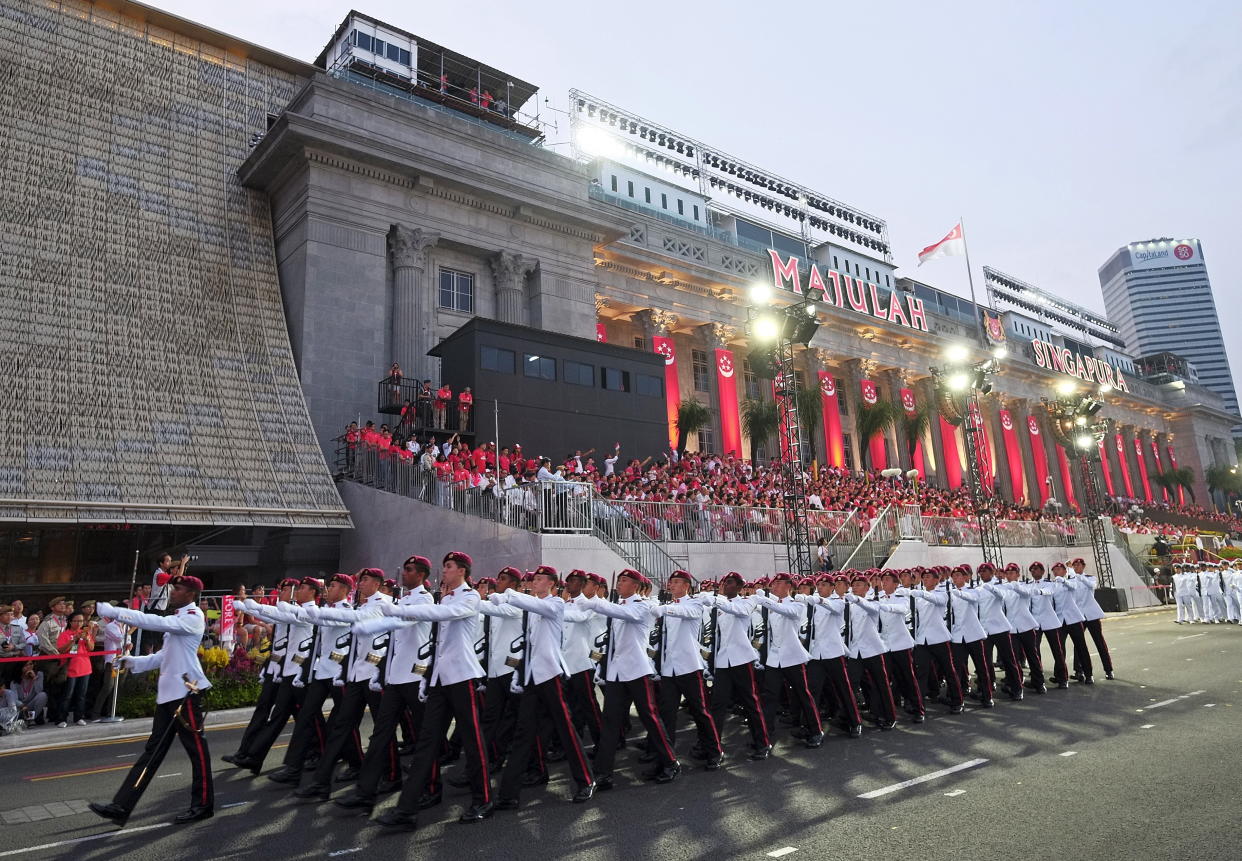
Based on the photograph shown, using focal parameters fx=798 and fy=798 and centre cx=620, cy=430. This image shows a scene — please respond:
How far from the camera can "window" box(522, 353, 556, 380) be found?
24.8 meters

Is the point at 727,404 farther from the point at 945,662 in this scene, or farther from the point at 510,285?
the point at 945,662

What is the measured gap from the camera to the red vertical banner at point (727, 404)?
38812 millimetres

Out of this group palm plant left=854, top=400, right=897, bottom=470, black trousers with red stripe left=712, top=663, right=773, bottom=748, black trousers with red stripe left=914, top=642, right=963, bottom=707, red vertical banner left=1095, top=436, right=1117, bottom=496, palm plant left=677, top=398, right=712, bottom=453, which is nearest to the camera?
black trousers with red stripe left=712, top=663, right=773, bottom=748

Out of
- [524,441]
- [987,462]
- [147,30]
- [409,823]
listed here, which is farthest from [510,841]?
[987,462]

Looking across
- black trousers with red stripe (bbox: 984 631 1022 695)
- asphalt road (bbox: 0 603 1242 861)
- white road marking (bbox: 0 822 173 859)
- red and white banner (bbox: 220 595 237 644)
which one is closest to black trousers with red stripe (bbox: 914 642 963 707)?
black trousers with red stripe (bbox: 984 631 1022 695)

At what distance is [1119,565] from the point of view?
113 ft

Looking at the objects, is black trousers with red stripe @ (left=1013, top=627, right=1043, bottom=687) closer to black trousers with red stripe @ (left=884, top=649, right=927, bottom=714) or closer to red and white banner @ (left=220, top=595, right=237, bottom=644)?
black trousers with red stripe @ (left=884, top=649, right=927, bottom=714)

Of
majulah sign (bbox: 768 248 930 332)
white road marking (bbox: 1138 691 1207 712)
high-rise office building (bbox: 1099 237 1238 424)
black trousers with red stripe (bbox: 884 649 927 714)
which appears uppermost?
high-rise office building (bbox: 1099 237 1238 424)

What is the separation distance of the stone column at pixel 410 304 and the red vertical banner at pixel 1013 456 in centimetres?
4284

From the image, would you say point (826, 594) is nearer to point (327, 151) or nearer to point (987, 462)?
point (327, 151)

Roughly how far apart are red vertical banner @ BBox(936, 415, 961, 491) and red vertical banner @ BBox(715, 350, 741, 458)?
18174 millimetres

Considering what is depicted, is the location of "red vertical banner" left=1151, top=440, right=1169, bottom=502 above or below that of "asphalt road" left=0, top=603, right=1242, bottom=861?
above

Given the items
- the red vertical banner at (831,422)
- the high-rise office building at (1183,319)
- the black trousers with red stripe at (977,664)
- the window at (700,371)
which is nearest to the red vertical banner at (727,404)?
the window at (700,371)

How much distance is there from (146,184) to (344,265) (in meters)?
6.16
